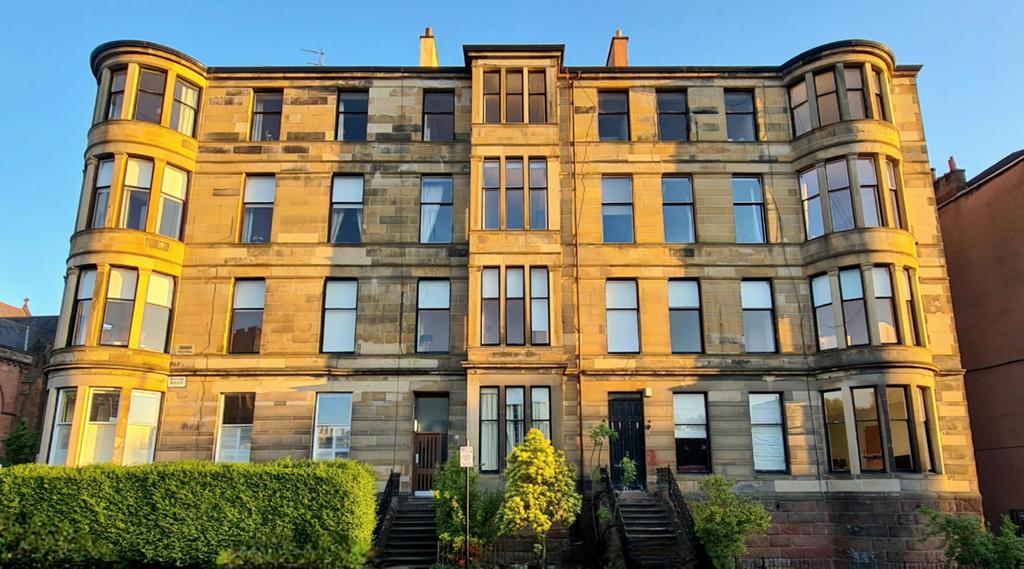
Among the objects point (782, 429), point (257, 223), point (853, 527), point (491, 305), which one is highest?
point (257, 223)

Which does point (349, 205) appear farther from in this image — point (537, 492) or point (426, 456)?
point (537, 492)

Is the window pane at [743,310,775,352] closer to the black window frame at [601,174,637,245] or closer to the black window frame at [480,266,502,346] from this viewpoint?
the black window frame at [601,174,637,245]

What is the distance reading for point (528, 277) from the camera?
2191 cm

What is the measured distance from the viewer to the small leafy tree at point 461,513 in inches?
685

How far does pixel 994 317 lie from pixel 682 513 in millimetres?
14418

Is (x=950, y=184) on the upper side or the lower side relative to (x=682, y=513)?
upper

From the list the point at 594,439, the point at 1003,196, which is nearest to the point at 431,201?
the point at 594,439

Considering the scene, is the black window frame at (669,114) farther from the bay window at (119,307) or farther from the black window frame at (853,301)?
the bay window at (119,307)

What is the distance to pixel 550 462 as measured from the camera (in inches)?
685

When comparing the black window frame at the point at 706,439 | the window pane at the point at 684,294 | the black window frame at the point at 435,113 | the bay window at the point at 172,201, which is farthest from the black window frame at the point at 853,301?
the bay window at the point at 172,201

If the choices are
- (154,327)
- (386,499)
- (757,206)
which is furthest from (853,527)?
(154,327)

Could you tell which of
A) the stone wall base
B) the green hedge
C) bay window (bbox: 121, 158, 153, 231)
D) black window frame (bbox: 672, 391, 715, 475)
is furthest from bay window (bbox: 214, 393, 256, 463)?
the stone wall base

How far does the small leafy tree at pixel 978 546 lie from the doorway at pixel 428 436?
1324 cm

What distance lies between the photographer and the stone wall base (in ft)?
63.9
